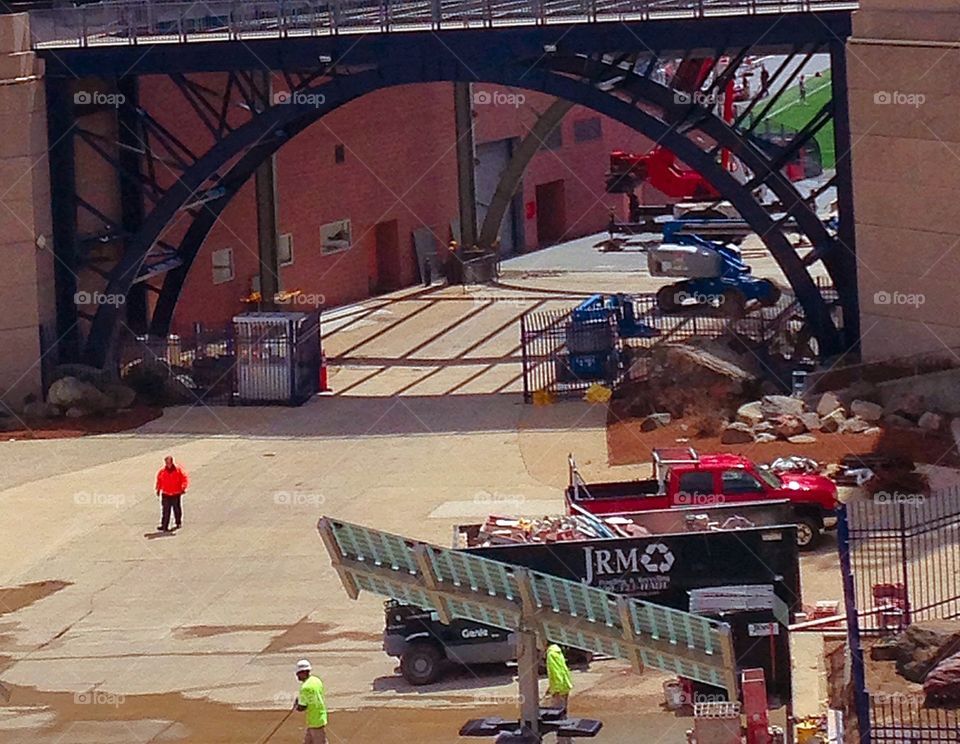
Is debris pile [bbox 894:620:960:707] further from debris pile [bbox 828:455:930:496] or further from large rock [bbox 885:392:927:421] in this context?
large rock [bbox 885:392:927:421]

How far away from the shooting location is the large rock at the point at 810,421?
117 ft

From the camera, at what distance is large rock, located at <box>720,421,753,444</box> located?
117 feet

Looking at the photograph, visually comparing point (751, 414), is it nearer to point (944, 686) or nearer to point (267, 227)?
point (944, 686)

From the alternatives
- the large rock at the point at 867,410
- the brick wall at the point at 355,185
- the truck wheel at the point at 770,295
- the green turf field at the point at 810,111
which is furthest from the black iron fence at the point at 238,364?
the green turf field at the point at 810,111

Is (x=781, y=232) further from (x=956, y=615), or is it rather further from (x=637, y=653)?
(x=637, y=653)

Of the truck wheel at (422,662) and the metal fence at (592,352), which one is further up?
the metal fence at (592,352)

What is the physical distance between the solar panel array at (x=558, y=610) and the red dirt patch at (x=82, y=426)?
2208cm

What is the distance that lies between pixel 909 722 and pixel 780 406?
1448cm

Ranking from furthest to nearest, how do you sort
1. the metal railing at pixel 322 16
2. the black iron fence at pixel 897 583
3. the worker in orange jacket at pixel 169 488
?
the metal railing at pixel 322 16 < the worker in orange jacket at pixel 169 488 < the black iron fence at pixel 897 583

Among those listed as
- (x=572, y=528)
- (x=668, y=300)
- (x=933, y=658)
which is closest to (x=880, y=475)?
(x=572, y=528)

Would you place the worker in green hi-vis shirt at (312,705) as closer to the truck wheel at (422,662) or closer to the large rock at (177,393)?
the truck wheel at (422,662)

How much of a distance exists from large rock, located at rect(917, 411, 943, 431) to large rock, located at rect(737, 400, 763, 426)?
8.55 ft

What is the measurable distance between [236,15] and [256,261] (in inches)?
396

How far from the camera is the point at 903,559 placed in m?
25.5
